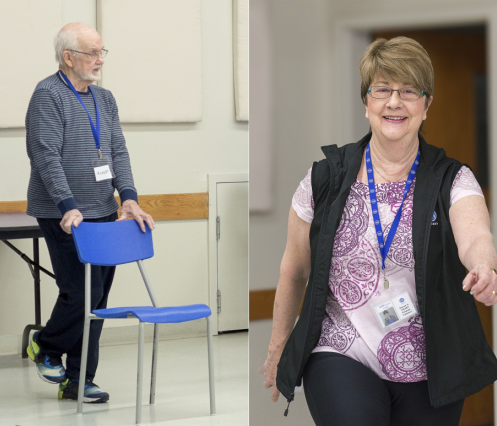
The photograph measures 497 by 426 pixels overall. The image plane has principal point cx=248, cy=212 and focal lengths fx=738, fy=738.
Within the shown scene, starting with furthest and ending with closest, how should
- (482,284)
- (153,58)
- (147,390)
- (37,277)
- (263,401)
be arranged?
1. (153,58)
2. (37,277)
3. (147,390)
4. (263,401)
5. (482,284)

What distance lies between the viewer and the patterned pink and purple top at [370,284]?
1.66 m

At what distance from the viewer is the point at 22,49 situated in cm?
477

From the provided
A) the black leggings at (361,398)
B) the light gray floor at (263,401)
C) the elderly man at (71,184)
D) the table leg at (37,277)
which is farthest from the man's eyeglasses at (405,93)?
the table leg at (37,277)

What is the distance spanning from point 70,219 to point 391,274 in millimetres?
2136

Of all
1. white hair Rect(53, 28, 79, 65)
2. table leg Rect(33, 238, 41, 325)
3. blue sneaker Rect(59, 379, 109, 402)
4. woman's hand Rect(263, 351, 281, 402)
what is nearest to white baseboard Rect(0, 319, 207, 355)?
table leg Rect(33, 238, 41, 325)

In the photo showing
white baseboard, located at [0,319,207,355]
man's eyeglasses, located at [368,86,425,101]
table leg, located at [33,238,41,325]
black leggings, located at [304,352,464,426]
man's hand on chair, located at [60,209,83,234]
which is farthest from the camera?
white baseboard, located at [0,319,207,355]

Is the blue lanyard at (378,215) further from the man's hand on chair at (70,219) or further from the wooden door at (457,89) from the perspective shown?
the man's hand on chair at (70,219)

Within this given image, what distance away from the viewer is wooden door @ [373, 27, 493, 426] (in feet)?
6.39

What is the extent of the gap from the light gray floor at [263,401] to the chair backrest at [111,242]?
53.3 inches

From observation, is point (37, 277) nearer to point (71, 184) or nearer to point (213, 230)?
point (71, 184)

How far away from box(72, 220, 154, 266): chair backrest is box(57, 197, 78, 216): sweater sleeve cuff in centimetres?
11

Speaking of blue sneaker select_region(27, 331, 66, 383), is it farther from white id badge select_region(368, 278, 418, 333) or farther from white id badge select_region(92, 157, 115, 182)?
white id badge select_region(368, 278, 418, 333)

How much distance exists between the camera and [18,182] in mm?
4801

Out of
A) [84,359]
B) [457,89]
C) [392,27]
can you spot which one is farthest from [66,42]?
[457,89]
